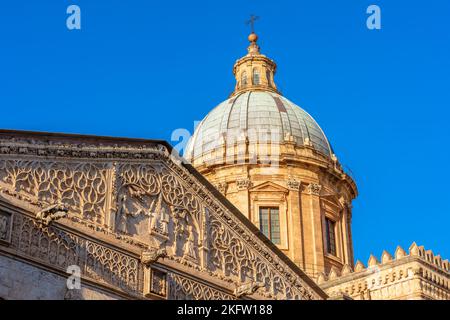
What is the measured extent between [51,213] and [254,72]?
1178 inches

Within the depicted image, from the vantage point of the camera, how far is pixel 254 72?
48750 millimetres

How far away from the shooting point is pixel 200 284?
24.1 meters

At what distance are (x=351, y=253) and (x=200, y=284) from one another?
20.3 metres

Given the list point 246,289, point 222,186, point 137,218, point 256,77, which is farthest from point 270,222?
point 137,218

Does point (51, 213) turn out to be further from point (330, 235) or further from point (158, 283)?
point (330, 235)

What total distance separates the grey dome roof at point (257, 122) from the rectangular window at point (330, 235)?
3.76 metres

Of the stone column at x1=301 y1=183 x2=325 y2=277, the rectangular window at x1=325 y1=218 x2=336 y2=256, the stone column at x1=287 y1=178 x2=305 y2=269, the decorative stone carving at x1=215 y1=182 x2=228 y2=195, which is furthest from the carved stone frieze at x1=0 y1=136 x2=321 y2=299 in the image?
the decorative stone carving at x1=215 y1=182 x2=228 y2=195

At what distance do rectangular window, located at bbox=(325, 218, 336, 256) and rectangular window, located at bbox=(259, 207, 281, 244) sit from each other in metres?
2.78

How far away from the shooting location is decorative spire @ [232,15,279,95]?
48.0 meters

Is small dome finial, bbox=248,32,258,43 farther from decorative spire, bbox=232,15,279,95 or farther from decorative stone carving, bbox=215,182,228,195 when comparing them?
decorative stone carving, bbox=215,182,228,195

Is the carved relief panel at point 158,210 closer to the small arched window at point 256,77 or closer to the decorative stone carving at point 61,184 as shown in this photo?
the decorative stone carving at point 61,184

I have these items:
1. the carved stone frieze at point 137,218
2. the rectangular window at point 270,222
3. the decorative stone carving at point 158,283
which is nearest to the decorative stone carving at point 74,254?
the carved stone frieze at point 137,218
